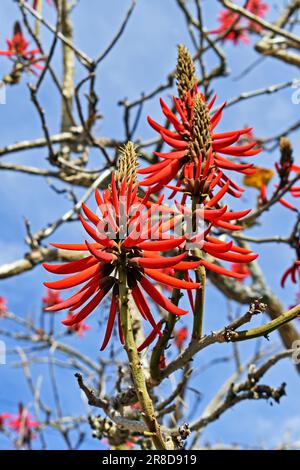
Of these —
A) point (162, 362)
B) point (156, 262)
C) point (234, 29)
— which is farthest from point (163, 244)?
point (234, 29)

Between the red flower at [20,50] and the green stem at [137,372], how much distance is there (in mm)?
2083

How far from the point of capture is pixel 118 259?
0.74 metres

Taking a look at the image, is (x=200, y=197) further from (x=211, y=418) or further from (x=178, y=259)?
(x=211, y=418)

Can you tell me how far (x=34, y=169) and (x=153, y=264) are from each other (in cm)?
185

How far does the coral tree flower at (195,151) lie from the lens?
2.84 feet

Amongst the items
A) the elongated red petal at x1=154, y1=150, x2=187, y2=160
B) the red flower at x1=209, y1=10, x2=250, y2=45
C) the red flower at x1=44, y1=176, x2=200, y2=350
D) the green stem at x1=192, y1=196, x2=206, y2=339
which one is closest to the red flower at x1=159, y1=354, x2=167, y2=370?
the green stem at x1=192, y1=196, x2=206, y2=339

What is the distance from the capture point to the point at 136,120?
2.24 metres

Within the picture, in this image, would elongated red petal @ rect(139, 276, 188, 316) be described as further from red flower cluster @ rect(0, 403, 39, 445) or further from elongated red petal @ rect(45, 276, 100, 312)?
red flower cluster @ rect(0, 403, 39, 445)

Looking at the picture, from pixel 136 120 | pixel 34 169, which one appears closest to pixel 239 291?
pixel 136 120

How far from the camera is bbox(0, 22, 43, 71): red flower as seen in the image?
2.61 meters

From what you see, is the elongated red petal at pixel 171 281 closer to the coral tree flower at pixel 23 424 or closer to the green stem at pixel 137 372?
the green stem at pixel 137 372

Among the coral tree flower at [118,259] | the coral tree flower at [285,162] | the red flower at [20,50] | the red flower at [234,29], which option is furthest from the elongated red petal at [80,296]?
the red flower at [234,29]

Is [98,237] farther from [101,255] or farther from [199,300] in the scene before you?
[199,300]
